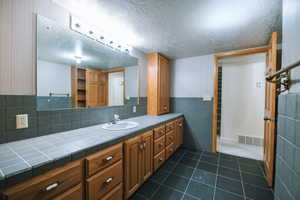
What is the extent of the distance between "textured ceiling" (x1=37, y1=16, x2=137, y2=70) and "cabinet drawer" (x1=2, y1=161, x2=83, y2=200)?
1.04 m

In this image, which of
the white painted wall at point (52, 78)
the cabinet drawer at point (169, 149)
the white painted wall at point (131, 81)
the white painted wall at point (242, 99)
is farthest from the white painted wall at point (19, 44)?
the white painted wall at point (242, 99)

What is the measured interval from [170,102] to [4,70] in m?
2.76

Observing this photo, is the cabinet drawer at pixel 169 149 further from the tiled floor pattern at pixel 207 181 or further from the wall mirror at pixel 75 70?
the wall mirror at pixel 75 70

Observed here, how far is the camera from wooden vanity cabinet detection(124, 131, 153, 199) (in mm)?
1318

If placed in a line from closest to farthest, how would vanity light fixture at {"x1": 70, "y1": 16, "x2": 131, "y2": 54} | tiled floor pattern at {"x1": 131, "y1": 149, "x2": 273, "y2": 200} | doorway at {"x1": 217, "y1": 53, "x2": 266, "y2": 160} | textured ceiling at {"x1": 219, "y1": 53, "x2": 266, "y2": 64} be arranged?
1. vanity light fixture at {"x1": 70, "y1": 16, "x2": 131, "y2": 54}
2. tiled floor pattern at {"x1": 131, "y1": 149, "x2": 273, "y2": 200}
3. textured ceiling at {"x1": 219, "y1": 53, "x2": 266, "y2": 64}
4. doorway at {"x1": 217, "y1": 53, "x2": 266, "y2": 160}

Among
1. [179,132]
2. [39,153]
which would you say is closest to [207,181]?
[179,132]

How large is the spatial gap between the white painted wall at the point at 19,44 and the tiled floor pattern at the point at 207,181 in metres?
1.63

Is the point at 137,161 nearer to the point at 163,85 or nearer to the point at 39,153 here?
the point at 39,153

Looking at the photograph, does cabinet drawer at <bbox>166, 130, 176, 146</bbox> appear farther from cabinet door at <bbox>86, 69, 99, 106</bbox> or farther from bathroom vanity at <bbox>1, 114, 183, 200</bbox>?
cabinet door at <bbox>86, 69, 99, 106</bbox>

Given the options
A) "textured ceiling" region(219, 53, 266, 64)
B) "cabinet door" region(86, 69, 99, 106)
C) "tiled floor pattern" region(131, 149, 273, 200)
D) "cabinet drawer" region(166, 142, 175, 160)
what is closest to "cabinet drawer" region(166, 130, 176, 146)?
"cabinet drawer" region(166, 142, 175, 160)

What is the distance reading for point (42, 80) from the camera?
1185 millimetres

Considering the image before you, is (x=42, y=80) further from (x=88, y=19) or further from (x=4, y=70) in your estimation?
(x=88, y=19)

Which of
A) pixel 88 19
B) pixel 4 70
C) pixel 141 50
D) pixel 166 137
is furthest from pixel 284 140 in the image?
pixel 141 50

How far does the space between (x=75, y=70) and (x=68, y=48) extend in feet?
0.82
